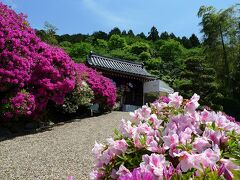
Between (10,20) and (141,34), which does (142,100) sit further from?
(141,34)

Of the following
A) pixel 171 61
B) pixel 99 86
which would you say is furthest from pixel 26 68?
pixel 171 61

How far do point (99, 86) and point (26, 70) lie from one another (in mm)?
5690

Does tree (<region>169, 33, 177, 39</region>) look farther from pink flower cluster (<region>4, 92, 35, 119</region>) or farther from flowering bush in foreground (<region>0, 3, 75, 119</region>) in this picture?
pink flower cluster (<region>4, 92, 35, 119</region>)

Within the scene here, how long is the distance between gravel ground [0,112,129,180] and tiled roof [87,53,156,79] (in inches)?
475

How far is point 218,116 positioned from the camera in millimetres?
2750

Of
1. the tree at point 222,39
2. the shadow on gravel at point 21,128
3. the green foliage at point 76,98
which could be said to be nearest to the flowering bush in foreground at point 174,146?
the shadow on gravel at point 21,128

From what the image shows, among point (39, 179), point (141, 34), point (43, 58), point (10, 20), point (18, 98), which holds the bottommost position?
point (39, 179)

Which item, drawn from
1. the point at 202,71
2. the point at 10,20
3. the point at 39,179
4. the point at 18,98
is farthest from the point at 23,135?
the point at 202,71

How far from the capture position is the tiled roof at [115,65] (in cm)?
2338

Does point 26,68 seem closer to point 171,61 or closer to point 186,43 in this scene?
point 171,61

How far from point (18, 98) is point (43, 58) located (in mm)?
1769

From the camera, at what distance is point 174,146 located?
2229 mm

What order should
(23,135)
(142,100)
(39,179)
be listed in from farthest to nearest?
(142,100)
(23,135)
(39,179)

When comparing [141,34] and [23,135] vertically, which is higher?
[141,34]
